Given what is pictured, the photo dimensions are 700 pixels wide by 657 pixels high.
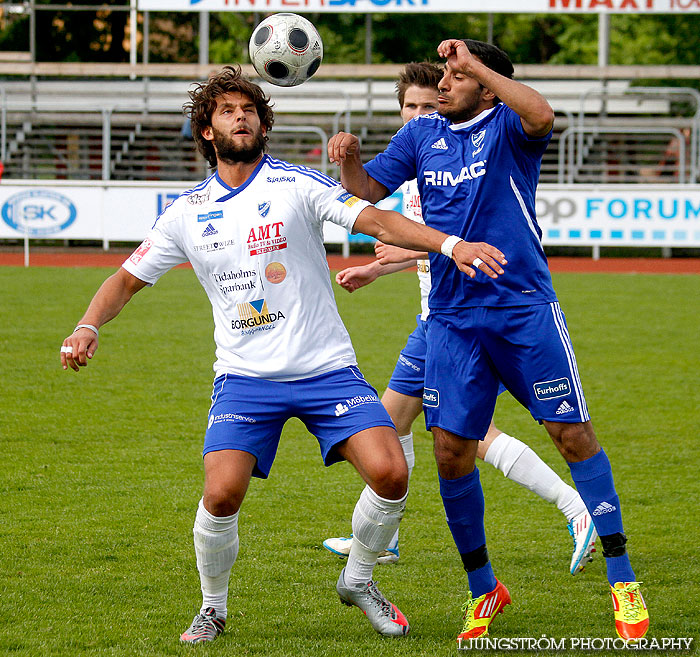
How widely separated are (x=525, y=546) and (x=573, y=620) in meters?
0.99

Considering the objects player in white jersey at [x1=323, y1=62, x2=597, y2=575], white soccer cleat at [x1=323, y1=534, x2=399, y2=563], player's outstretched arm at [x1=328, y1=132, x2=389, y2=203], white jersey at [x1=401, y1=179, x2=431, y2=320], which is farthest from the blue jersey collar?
white soccer cleat at [x1=323, y1=534, x2=399, y2=563]

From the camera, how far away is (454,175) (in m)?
4.18

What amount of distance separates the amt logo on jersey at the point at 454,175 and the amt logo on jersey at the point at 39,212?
1662cm

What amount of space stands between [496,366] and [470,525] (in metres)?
0.68

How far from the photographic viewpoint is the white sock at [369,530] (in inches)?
164

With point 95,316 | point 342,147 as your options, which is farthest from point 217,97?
point 95,316

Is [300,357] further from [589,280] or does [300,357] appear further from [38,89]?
[38,89]

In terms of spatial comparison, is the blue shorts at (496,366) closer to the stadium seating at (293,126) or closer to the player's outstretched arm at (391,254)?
the player's outstretched arm at (391,254)

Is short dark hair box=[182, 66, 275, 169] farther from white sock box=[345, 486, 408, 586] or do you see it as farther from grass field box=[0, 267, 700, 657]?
grass field box=[0, 267, 700, 657]

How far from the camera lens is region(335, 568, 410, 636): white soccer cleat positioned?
415cm

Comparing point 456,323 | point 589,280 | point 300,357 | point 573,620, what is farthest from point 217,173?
point 589,280

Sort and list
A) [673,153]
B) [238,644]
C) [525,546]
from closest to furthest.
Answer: [238,644] < [525,546] < [673,153]

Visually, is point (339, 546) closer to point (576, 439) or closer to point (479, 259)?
point (576, 439)

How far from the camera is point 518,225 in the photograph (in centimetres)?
413
